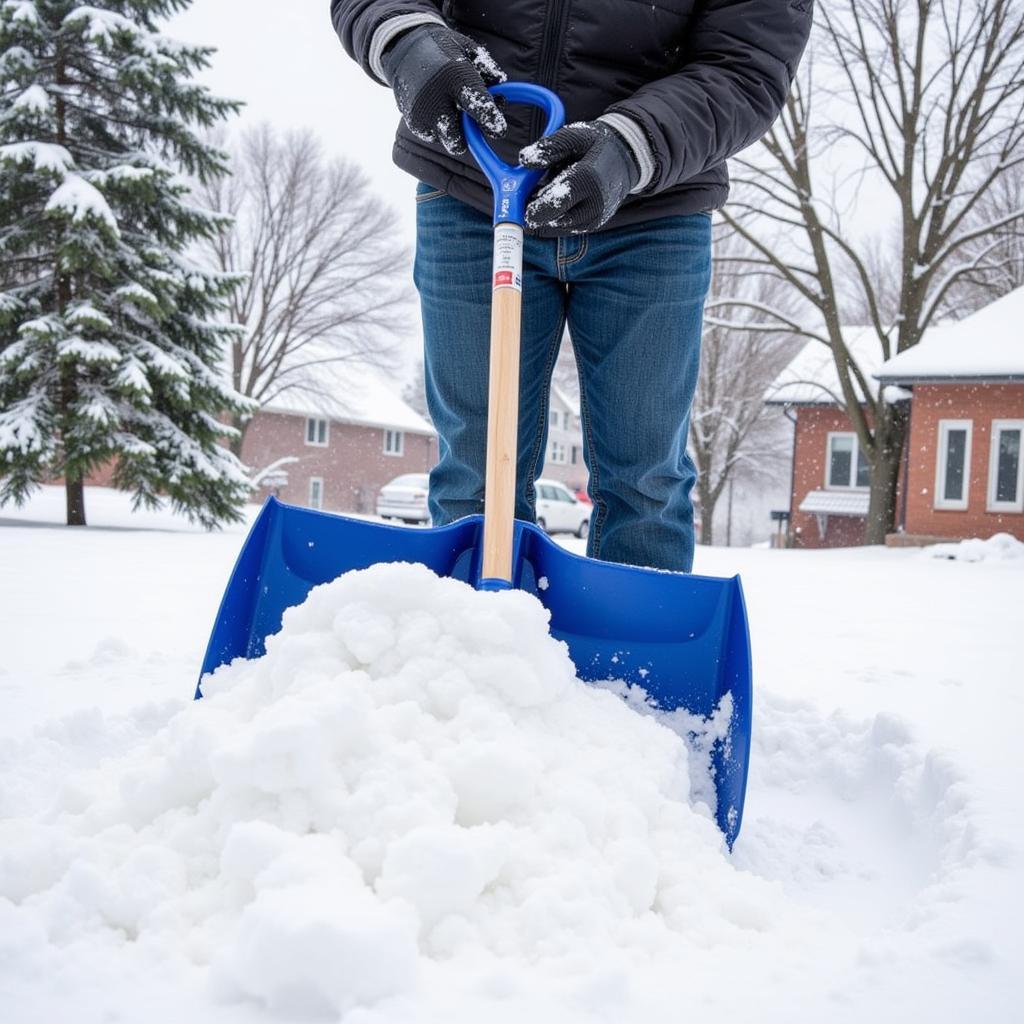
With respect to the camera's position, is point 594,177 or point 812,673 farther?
point 812,673

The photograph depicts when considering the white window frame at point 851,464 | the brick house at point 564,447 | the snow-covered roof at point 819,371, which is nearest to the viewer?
the snow-covered roof at point 819,371

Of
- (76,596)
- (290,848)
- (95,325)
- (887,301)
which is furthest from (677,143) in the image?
(887,301)

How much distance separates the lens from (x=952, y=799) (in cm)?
145

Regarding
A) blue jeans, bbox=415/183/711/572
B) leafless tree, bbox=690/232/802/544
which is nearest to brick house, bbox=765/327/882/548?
leafless tree, bbox=690/232/802/544

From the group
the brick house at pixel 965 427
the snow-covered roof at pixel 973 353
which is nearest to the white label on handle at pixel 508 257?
the brick house at pixel 965 427

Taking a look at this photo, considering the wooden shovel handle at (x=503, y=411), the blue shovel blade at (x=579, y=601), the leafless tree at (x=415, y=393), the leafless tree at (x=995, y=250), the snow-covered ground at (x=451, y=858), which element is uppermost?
the leafless tree at (x=995, y=250)

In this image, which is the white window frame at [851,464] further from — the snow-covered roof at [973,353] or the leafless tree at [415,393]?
the leafless tree at [415,393]

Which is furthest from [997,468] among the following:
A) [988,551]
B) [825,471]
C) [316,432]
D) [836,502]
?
[316,432]

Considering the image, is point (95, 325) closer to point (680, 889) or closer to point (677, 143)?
Answer: point (677, 143)

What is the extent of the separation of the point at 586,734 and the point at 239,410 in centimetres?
931

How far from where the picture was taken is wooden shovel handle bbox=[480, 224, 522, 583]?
1472 mm

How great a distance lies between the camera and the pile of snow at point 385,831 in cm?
85

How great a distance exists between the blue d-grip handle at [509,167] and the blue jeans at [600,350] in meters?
0.26

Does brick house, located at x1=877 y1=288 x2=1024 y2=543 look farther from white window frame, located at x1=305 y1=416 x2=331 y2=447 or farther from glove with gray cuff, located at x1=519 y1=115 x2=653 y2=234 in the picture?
white window frame, located at x1=305 y1=416 x2=331 y2=447
